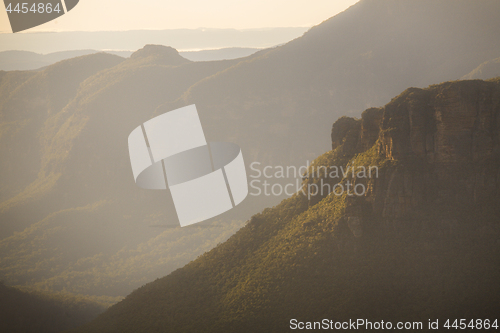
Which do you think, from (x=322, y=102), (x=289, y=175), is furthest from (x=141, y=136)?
(x=322, y=102)

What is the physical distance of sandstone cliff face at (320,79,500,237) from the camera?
3972 cm

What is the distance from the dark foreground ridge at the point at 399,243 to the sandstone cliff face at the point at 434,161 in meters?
0.10

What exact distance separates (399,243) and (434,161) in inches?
342

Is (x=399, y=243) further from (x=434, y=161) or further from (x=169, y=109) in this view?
(x=169, y=109)

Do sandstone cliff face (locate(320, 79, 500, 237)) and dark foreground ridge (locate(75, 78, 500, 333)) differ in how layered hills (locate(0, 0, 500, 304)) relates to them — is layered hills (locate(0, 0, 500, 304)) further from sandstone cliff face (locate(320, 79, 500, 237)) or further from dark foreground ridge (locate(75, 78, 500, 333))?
sandstone cliff face (locate(320, 79, 500, 237))

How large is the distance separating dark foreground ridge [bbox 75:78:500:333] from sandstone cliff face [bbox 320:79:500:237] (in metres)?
0.10

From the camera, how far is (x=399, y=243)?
42.2m

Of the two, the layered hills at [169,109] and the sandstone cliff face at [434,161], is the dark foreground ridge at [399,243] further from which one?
the layered hills at [169,109]

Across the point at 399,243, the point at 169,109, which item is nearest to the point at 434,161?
the point at 399,243

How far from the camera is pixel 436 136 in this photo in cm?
4147

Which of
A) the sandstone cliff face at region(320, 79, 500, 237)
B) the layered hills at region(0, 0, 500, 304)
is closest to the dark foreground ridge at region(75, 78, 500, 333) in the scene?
the sandstone cliff face at region(320, 79, 500, 237)

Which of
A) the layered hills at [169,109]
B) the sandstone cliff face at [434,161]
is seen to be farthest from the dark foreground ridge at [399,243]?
the layered hills at [169,109]

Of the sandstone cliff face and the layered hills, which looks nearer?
the sandstone cliff face

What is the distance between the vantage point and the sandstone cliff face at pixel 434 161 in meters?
39.7
